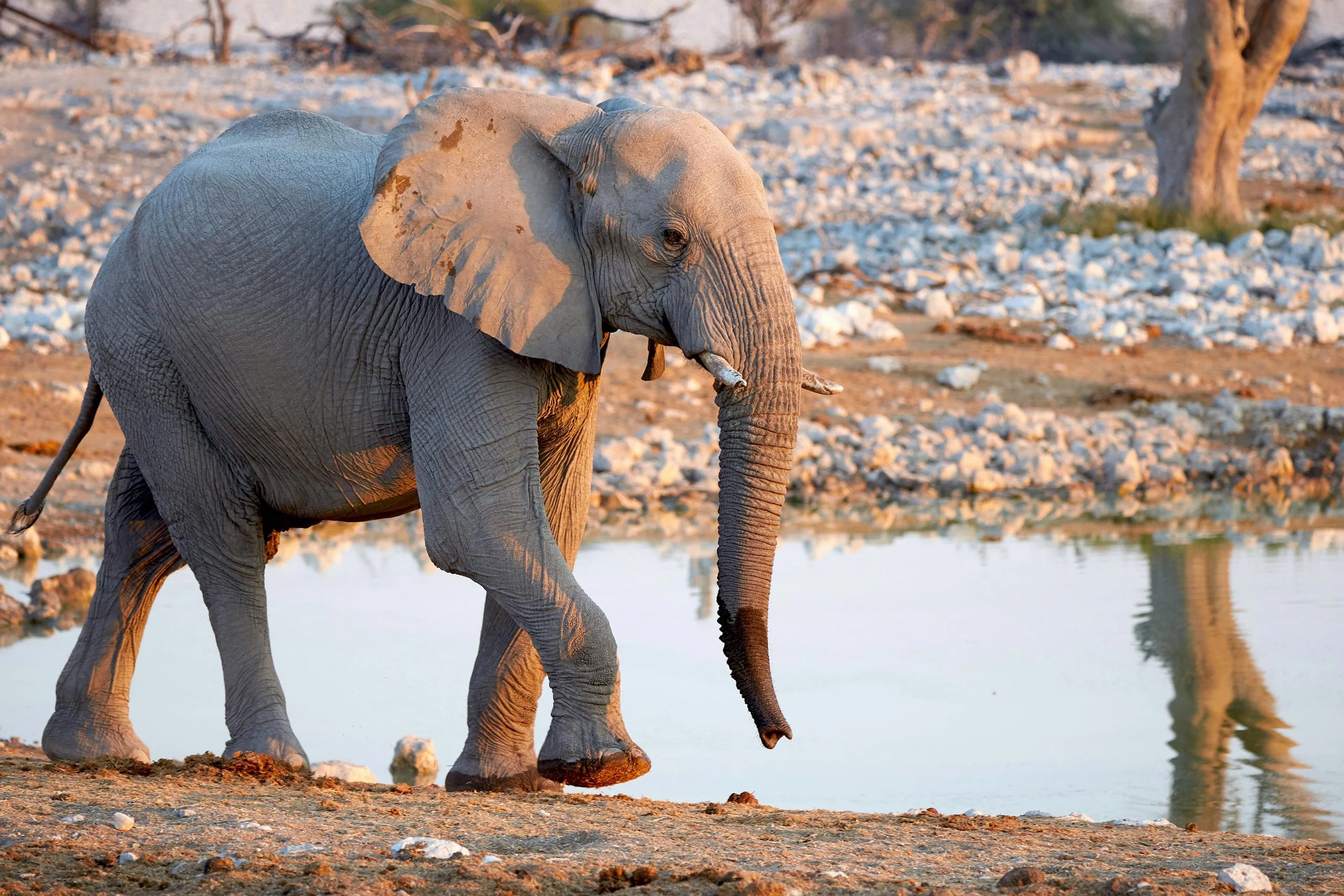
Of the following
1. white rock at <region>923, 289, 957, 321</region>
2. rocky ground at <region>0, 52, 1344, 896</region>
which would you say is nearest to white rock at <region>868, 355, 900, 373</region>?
rocky ground at <region>0, 52, 1344, 896</region>

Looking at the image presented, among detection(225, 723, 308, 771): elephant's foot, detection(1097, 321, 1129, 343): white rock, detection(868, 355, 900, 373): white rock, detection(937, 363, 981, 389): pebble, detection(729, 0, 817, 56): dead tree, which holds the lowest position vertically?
detection(225, 723, 308, 771): elephant's foot

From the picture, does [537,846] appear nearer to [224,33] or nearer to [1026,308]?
[1026,308]

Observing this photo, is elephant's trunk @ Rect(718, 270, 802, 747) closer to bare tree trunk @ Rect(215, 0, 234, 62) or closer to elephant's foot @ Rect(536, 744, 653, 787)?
elephant's foot @ Rect(536, 744, 653, 787)

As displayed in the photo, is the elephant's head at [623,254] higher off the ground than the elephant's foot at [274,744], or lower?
higher

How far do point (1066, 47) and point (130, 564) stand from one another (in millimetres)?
31750

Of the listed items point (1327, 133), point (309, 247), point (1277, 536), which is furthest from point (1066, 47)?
point (309, 247)

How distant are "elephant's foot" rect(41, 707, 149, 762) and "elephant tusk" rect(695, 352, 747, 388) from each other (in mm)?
2187

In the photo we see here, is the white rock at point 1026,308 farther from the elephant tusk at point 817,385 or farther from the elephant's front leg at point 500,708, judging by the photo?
the elephant tusk at point 817,385

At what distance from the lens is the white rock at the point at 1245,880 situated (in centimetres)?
305

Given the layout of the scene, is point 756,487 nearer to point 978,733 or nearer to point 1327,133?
point 978,733

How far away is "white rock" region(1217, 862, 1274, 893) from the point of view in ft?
10.00

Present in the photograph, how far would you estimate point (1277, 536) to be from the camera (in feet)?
28.4

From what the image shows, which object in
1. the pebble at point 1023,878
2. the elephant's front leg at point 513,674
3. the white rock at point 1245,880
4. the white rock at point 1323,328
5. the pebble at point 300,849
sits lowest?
the pebble at point 300,849

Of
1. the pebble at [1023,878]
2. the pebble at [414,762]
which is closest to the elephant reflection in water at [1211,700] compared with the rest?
the pebble at [1023,878]
